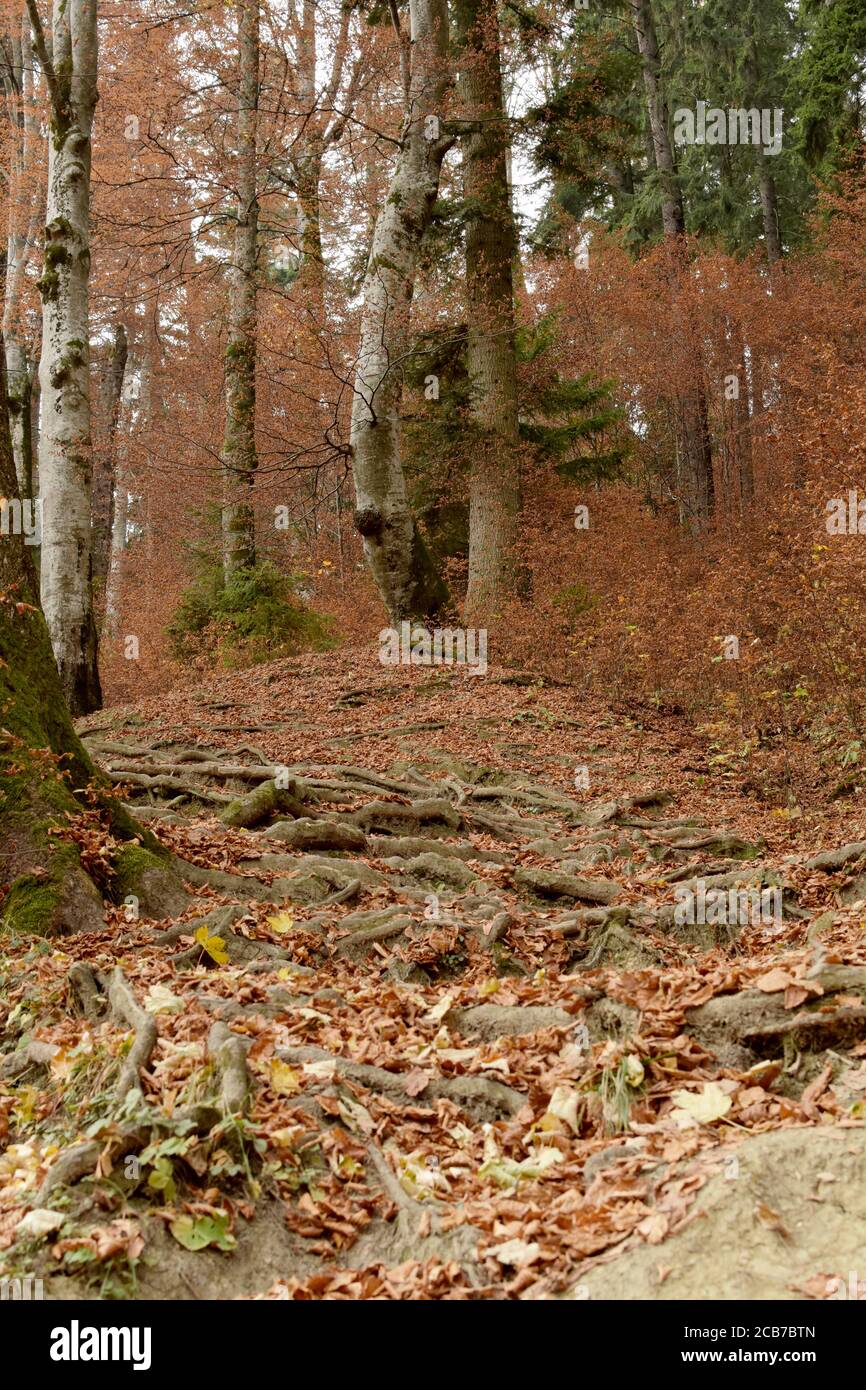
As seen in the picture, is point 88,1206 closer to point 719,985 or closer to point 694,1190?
point 694,1190

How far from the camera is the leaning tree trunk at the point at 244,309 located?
54.4ft

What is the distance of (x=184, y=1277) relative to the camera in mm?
2832

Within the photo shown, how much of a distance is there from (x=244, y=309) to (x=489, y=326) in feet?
13.8

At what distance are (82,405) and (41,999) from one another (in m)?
9.67

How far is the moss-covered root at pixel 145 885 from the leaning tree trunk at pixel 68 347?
7162mm

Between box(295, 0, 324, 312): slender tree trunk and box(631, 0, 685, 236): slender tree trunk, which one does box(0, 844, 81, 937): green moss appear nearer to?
box(295, 0, 324, 312): slender tree trunk

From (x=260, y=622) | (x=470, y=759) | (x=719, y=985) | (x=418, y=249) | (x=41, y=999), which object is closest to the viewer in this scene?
(x=719, y=985)

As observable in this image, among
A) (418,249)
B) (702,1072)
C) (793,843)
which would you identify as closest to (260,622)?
(418,249)

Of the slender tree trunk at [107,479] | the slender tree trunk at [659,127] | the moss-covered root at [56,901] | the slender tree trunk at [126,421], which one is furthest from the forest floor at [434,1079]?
the slender tree trunk at [107,479]

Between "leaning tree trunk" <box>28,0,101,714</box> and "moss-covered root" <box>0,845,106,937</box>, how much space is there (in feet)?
24.8

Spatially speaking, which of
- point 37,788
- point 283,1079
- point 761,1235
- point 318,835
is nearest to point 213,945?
point 37,788

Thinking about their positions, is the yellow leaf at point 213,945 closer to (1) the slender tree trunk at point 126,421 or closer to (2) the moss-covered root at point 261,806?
(2) the moss-covered root at point 261,806
